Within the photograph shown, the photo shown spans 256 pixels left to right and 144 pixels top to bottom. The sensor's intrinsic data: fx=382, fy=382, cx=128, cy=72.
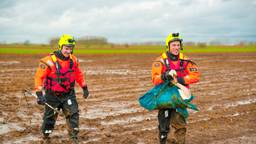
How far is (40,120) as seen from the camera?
29.9ft

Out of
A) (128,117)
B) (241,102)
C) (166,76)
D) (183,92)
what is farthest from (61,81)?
(241,102)

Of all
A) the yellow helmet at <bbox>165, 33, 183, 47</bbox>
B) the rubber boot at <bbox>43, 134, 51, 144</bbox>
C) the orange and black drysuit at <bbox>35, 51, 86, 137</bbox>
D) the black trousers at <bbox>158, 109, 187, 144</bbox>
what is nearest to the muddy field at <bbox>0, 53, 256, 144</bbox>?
the rubber boot at <bbox>43, 134, 51, 144</bbox>

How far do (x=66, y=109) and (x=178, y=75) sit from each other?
7.02ft

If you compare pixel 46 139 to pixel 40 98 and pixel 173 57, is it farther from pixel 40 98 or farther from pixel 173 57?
pixel 173 57

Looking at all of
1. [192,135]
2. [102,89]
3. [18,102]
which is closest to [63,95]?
[192,135]

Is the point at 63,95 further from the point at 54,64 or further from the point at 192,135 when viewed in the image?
the point at 192,135

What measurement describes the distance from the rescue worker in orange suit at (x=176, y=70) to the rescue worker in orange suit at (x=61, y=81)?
1.55 m

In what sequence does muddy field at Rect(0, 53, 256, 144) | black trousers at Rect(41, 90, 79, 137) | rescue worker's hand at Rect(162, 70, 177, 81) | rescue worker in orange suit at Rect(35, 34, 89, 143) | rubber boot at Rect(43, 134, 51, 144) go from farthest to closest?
muddy field at Rect(0, 53, 256, 144) → rubber boot at Rect(43, 134, 51, 144) → black trousers at Rect(41, 90, 79, 137) → rescue worker in orange suit at Rect(35, 34, 89, 143) → rescue worker's hand at Rect(162, 70, 177, 81)

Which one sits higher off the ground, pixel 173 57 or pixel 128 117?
pixel 173 57

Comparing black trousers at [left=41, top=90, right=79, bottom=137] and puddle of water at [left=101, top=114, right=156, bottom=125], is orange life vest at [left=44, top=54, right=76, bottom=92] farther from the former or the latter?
puddle of water at [left=101, top=114, right=156, bottom=125]

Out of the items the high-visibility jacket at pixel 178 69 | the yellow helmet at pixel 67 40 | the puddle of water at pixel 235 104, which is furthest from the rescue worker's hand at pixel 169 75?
the puddle of water at pixel 235 104

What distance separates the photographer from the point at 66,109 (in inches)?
274

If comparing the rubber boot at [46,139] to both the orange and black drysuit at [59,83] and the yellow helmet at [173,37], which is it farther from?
the yellow helmet at [173,37]

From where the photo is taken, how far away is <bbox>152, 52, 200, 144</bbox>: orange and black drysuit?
629 cm
